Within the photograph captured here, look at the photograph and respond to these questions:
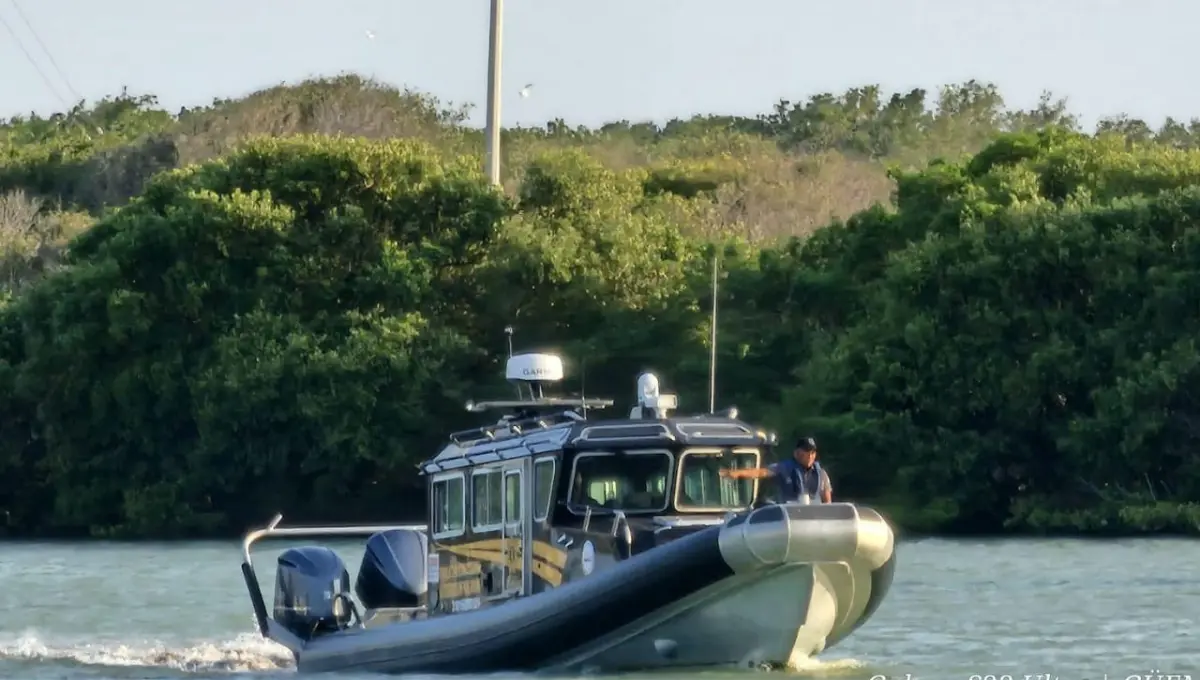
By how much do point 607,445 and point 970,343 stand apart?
90.8 ft

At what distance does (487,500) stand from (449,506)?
86 centimetres

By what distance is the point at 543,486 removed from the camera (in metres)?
19.6

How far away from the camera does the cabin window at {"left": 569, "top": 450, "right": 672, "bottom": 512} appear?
19.3 metres

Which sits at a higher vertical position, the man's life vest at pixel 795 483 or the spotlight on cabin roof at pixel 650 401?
the spotlight on cabin roof at pixel 650 401

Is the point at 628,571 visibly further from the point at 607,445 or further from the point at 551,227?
the point at 551,227

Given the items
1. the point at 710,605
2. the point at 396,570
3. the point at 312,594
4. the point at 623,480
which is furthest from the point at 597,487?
the point at 312,594

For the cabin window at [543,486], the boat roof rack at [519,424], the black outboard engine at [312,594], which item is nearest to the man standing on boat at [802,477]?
the cabin window at [543,486]

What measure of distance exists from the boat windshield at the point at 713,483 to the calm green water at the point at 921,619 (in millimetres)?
1426

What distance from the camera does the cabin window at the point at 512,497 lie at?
19891 millimetres

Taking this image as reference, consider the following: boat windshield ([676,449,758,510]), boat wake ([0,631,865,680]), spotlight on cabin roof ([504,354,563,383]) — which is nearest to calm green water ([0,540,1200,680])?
boat wake ([0,631,865,680])

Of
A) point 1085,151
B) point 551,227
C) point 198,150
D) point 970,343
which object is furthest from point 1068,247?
point 198,150

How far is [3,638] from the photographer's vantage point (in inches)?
1035

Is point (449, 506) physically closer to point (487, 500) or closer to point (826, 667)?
point (487, 500)

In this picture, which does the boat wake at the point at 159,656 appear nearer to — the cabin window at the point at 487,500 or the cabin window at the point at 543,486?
the cabin window at the point at 487,500
